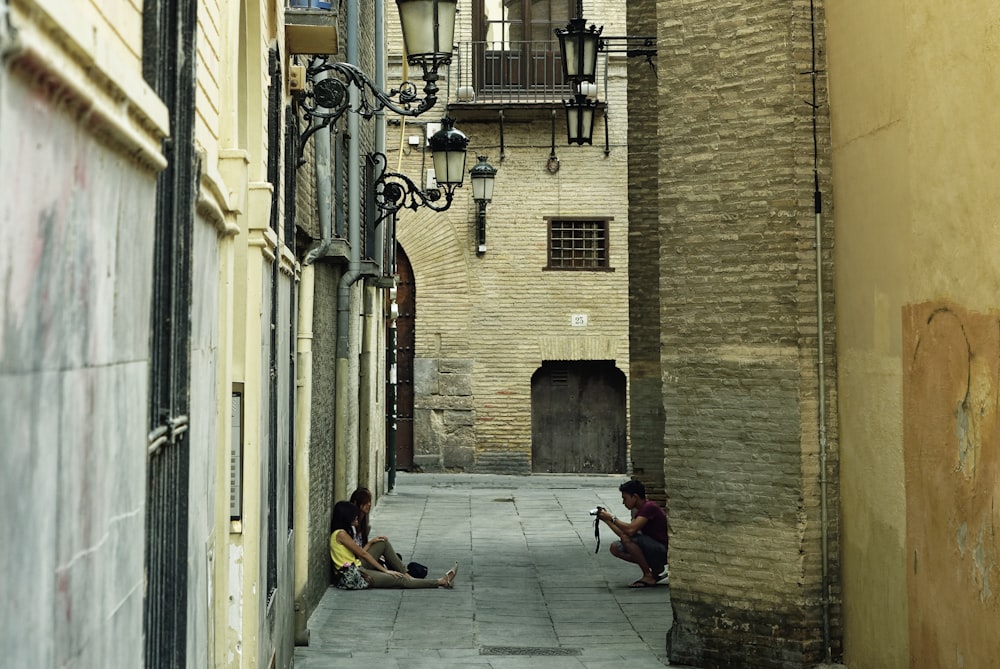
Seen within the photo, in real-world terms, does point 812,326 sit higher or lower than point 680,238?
lower

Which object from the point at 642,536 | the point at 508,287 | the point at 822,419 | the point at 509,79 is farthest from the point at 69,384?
the point at 509,79

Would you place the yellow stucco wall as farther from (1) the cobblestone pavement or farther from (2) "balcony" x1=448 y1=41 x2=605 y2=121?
(2) "balcony" x1=448 y1=41 x2=605 y2=121

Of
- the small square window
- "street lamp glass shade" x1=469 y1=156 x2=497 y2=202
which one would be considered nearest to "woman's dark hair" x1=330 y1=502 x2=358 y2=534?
"street lamp glass shade" x1=469 y1=156 x2=497 y2=202

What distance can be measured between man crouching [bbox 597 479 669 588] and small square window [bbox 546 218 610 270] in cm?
1138

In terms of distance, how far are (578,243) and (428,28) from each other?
1612 centimetres

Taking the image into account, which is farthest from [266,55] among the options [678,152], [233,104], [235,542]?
[678,152]

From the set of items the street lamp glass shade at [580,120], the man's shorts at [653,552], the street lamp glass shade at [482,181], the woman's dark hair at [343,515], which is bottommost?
the man's shorts at [653,552]

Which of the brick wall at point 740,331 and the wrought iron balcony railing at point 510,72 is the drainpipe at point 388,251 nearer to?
the wrought iron balcony railing at point 510,72

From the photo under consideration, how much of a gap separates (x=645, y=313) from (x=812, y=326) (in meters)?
5.97

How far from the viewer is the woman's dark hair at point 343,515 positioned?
1273 cm

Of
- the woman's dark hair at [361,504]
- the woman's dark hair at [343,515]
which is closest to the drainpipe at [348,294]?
the woman's dark hair at [361,504]

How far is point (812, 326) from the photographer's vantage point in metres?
9.41

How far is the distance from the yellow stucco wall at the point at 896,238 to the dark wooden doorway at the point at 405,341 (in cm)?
1581

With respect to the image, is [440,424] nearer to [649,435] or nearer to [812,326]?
[649,435]
